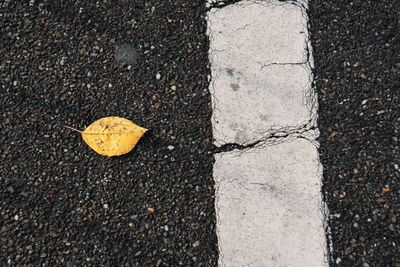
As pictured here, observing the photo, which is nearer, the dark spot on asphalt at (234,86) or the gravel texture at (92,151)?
the gravel texture at (92,151)

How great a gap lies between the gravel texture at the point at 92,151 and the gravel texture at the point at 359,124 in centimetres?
71

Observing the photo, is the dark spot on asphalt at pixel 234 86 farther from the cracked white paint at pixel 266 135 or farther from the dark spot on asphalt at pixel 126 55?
the dark spot on asphalt at pixel 126 55

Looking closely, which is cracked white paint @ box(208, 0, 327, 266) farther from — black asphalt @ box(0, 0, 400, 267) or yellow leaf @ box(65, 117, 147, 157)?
yellow leaf @ box(65, 117, 147, 157)

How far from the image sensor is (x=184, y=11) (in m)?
2.30

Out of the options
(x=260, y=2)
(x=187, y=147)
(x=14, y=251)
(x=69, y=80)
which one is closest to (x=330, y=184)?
(x=187, y=147)

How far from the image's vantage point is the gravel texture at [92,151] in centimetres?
203

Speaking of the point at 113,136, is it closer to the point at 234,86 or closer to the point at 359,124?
the point at 234,86

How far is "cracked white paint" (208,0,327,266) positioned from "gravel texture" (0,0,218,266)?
106mm

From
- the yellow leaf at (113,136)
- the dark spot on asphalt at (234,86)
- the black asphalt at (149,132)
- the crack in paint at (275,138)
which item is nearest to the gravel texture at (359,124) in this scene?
the black asphalt at (149,132)

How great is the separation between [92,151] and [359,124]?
1.61m

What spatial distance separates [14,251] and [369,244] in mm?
2022

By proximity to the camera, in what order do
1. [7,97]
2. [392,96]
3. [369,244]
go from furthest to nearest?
1. [7,97]
2. [392,96]
3. [369,244]

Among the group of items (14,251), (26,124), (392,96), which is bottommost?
(14,251)

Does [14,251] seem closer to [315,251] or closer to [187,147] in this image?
[187,147]
